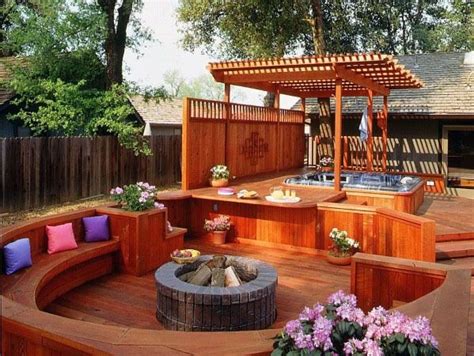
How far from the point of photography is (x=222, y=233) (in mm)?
7773

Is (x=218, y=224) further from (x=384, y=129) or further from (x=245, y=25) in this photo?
Answer: (x=245, y=25)

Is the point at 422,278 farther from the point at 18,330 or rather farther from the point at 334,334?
the point at 18,330

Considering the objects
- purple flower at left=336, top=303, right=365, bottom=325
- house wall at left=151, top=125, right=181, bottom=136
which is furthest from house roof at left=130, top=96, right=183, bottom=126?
purple flower at left=336, top=303, right=365, bottom=325

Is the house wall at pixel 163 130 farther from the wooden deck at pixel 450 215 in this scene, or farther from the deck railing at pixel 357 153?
the wooden deck at pixel 450 215

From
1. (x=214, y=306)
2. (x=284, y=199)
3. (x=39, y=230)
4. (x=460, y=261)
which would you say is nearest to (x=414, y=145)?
(x=284, y=199)

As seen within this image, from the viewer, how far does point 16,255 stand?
469cm

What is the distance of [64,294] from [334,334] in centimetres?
402

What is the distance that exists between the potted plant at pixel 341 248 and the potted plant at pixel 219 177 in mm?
2889

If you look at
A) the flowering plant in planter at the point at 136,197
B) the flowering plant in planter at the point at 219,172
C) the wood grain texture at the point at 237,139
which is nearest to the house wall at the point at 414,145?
the wood grain texture at the point at 237,139

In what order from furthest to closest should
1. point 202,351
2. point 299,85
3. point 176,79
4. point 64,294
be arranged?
point 176,79 → point 299,85 → point 64,294 → point 202,351

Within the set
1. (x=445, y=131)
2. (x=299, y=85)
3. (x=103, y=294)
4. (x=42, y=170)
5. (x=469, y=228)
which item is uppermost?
(x=299, y=85)

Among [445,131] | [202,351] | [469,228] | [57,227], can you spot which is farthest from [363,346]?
[445,131]

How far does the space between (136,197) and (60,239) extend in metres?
1.13

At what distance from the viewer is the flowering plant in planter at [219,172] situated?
8938 mm
